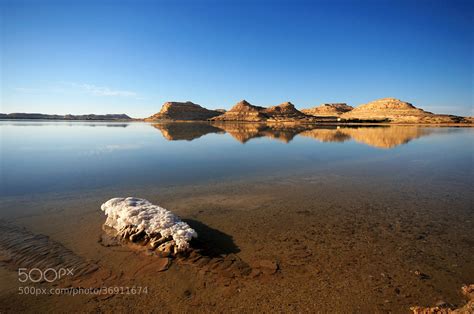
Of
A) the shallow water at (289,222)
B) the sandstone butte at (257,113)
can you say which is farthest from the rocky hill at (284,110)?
the shallow water at (289,222)

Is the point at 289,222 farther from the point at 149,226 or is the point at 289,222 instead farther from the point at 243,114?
the point at 243,114

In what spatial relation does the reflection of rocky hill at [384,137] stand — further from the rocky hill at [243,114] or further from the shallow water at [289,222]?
the rocky hill at [243,114]

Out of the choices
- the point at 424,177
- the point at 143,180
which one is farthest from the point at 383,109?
the point at 143,180

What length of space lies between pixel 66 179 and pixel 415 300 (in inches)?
575

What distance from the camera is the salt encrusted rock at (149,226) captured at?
6617mm

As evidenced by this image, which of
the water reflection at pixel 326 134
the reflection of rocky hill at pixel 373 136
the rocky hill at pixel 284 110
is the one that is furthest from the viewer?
the rocky hill at pixel 284 110

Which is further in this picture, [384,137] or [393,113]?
[393,113]

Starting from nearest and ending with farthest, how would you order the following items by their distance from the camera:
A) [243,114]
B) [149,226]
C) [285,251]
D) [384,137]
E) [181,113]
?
[285,251] → [149,226] → [384,137] → [243,114] → [181,113]

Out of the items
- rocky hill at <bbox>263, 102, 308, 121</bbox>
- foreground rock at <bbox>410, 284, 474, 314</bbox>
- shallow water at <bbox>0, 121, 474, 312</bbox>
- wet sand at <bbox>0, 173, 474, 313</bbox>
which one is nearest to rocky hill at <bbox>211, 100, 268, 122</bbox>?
rocky hill at <bbox>263, 102, 308, 121</bbox>

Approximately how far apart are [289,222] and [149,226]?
4.26 meters

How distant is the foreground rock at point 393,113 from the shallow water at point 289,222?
10768 centimetres

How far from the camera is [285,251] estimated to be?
6637mm

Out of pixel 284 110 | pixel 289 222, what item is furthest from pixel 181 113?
pixel 289 222

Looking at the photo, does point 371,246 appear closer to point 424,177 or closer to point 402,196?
point 402,196
